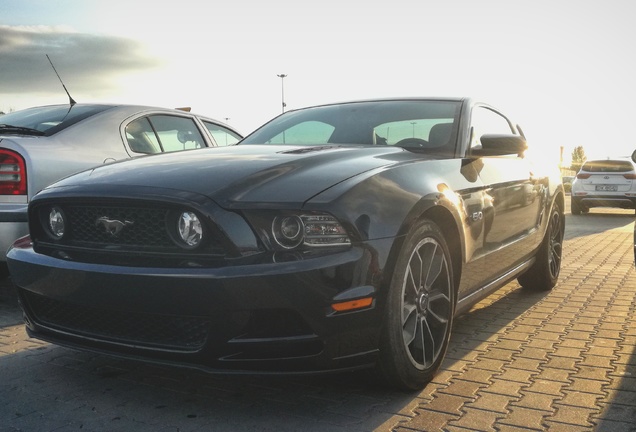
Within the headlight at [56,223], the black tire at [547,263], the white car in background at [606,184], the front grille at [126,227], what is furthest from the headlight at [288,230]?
the white car in background at [606,184]

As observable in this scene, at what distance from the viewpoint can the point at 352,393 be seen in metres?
A: 3.26

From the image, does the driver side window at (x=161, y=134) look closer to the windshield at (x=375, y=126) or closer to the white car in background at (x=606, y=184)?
the windshield at (x=375, y=126)

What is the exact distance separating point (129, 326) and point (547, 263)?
403 cm

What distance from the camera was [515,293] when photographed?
604 centimetres

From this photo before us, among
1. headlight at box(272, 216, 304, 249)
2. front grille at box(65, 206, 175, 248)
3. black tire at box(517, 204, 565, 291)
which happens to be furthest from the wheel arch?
black tire at box(517, 204, 565, 291)

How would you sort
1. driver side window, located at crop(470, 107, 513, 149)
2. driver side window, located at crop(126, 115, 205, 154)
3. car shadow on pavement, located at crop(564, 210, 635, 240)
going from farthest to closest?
car shadow on pavement, located at crop(564, 210, 635, 240)
driver side window, located at crop(126, 115, 205, 154)
driver side window, located at crop(470, 107, 513, 149)

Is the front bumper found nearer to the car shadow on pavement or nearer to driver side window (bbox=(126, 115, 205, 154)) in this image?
driver side window (bbox=(126, 115, 205, 154))

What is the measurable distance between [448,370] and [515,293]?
8.41ft

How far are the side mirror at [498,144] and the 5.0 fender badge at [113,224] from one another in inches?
89.0

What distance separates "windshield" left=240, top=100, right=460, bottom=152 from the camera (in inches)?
171

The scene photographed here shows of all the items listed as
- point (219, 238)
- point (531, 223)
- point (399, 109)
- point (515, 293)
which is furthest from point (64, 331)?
point (515, 293)

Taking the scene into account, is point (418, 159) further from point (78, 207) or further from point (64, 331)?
point (64, 331)

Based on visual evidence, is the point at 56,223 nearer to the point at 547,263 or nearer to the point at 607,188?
the point at 547,263

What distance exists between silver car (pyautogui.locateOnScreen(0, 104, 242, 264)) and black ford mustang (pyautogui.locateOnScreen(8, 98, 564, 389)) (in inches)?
60.4
